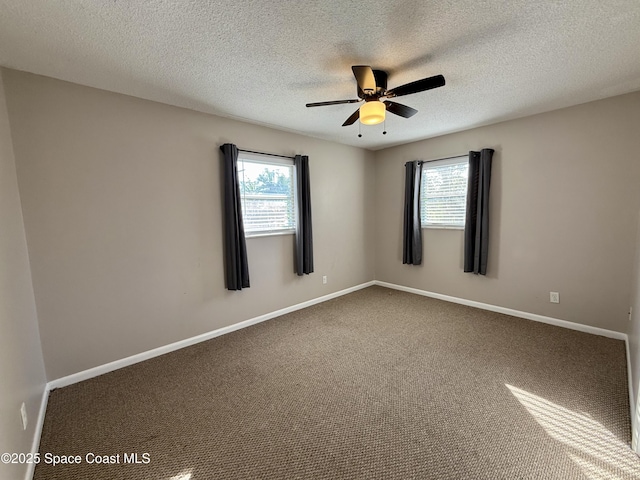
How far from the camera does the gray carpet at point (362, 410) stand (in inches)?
61.2

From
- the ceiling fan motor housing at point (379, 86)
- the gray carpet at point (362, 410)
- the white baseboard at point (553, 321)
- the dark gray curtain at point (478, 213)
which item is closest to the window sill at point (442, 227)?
the dark gray curtain at point (478, 213)

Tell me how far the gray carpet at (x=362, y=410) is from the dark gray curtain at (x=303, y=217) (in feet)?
3.74

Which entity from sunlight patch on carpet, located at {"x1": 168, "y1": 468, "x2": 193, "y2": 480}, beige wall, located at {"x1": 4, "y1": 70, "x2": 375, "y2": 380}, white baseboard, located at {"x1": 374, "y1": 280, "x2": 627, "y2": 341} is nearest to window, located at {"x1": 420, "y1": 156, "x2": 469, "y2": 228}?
white baseboard, located at {"x1": 374, "y1": 280, "x2": 627, "y2": 341}

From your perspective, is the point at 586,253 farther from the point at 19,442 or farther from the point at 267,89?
the point at 19,442

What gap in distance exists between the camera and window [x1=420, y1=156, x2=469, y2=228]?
13.3 feet

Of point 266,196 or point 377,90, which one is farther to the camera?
point 266,196

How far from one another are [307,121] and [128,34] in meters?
1.98

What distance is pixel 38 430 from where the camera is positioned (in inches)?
71.7

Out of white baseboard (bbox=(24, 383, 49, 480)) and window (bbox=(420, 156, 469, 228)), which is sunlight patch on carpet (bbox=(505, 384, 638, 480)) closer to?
window (bbox=(420, 156, 469, 228))

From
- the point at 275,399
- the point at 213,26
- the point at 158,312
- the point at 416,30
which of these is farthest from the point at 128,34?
the point at 275,399

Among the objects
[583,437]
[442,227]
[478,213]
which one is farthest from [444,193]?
[583,437]

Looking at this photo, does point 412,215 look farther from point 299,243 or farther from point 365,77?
point 365,77

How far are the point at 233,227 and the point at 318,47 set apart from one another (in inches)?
77.6

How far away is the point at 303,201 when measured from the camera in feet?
12.9
